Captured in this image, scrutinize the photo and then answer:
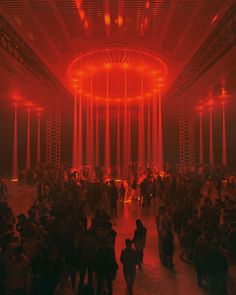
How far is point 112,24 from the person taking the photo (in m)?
11.2

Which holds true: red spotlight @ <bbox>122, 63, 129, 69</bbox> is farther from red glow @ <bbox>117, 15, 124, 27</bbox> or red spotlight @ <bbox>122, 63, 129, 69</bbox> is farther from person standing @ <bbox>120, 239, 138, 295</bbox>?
person standing @ <bbox>120, 239, 138, 295</bbox>

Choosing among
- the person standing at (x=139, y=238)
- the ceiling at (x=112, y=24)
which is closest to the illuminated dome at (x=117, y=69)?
the ceiling at (x=112, y=24)

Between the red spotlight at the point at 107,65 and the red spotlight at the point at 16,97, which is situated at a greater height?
the red spotlight at the point at 107,65

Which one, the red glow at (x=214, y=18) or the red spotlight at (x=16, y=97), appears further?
the red spotlight at (x=16, y=97)

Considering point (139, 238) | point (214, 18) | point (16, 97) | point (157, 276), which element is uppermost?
point (214, 18)

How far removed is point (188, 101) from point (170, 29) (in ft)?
35.5

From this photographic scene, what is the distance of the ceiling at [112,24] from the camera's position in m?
9.67

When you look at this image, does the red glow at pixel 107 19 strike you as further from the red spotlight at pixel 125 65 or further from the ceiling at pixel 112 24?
the red spotlight at pixel 125 65

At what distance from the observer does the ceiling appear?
9.67 metres

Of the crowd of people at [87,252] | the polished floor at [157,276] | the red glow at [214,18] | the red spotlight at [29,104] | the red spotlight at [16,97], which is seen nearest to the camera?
the crowd of people at [87,252]

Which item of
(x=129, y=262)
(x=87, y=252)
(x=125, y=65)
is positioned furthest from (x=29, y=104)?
(x=129, y=262)

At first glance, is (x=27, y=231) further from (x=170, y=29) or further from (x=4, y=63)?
(x=170, y=29)

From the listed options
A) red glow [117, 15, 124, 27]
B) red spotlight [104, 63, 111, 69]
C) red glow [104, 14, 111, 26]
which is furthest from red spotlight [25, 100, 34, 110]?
red glow [117, 15, 124, 27]

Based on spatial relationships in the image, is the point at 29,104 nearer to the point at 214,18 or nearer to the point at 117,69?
the point at 117,69
